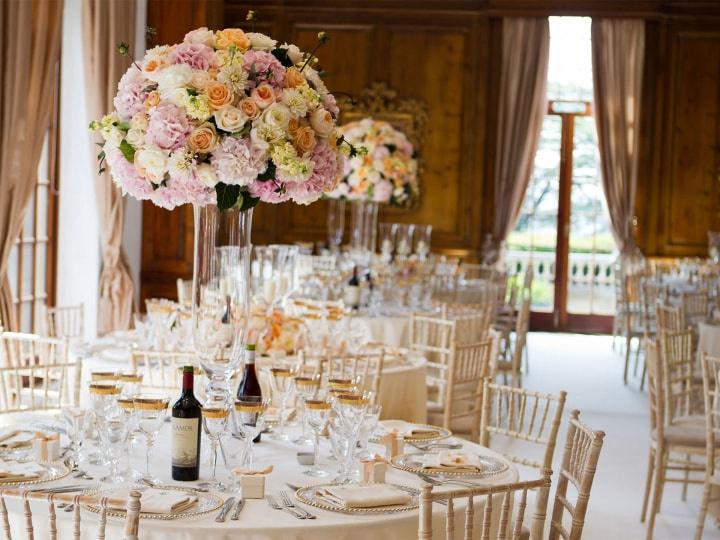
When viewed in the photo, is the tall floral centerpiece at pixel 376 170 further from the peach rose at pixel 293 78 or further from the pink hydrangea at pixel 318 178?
the peach rose at pixel 293 78

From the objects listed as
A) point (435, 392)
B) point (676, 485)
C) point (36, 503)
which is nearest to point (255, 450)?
point (36, 503)

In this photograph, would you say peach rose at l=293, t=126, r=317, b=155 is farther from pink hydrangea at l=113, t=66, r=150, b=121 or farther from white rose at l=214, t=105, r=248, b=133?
pink hydrangea at l=113, t=66, r=150, b=121

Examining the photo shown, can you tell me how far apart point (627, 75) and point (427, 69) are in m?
2.36

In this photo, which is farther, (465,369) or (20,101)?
(20,101)

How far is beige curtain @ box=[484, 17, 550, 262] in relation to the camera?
13242mm

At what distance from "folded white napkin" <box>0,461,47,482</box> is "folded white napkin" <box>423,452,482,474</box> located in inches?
45.0

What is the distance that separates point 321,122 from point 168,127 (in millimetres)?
513

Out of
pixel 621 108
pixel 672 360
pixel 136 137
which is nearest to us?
pixel 136 137

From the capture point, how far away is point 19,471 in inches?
125

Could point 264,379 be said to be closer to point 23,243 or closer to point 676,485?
point 676,485

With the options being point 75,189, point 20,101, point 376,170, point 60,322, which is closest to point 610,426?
point 376,170

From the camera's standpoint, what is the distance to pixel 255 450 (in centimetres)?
363

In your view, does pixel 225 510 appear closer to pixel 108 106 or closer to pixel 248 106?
pixel 248 106

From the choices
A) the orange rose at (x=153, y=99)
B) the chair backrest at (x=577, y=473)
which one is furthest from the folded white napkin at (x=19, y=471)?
the chair backrest at (x=577, y=473)
